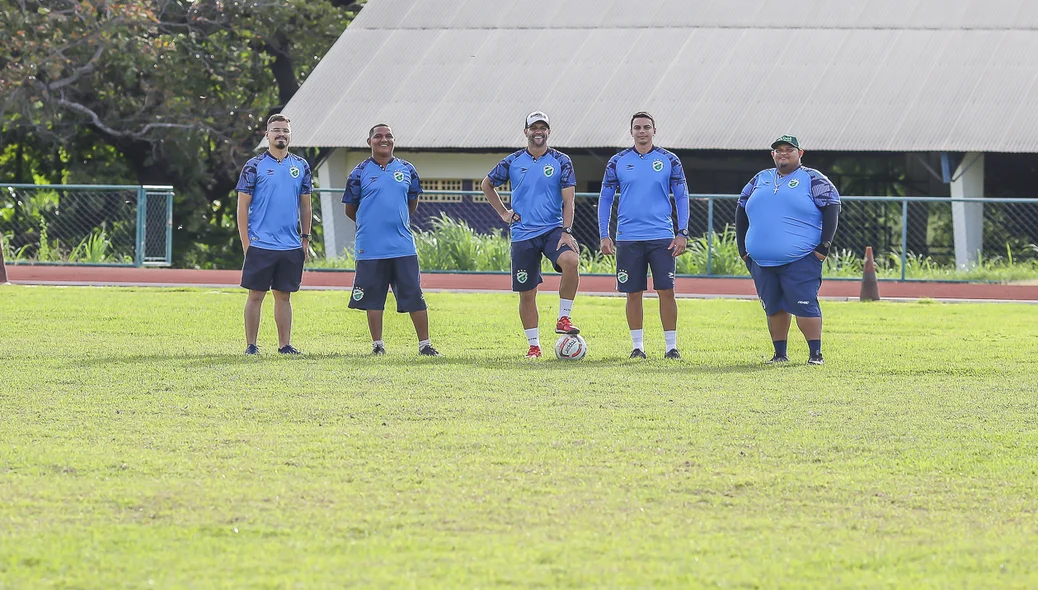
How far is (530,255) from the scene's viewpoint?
38.6 feet

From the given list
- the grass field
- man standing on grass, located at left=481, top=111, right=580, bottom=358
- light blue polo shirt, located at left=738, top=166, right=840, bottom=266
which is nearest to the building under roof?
the grass field

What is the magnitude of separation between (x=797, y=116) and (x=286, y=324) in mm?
17940

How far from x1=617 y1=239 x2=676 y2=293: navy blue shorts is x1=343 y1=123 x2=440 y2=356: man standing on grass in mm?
1489

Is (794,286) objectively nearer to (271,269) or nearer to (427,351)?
(427,351)

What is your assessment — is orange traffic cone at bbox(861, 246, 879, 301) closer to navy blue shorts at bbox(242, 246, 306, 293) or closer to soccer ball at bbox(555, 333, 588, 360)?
soccer ball at bbox(555, 333, 588, 360)

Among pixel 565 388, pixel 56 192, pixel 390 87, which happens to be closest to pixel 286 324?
pixel 565 388

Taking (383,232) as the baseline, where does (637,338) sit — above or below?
below

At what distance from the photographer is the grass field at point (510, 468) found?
5219mm

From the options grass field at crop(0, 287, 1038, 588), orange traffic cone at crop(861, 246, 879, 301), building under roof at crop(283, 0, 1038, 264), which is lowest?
grass field at crop(0, 287, 1038, 588)

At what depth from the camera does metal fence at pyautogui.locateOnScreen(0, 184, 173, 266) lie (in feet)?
84.5

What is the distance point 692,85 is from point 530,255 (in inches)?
729

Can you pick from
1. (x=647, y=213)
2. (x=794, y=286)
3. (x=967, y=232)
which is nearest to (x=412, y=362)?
(x=647, y=213)

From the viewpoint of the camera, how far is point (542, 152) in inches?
461

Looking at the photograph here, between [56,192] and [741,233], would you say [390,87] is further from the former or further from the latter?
[741,233]
